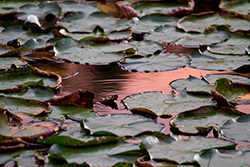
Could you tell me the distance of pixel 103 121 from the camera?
1.91 m

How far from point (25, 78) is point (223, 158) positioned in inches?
53.6

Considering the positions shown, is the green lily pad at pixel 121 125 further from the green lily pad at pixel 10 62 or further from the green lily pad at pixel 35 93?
the green lily pad at pixel 10 62

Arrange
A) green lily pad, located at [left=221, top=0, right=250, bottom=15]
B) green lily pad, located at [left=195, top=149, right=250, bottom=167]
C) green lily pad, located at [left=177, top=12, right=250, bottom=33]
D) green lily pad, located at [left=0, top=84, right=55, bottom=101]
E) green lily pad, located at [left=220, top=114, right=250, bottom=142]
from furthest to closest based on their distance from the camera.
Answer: green lily pad, located at [left=221, top=0, right=250, bottom=15], green lily pad, located at [left=177, top=12, right=250, bottom=33], green lily pad, located at [left=0, top=84, right=55, bottom=101], green lily pad, located at [left=220, top=114, right=250, bottom=142], green lily pad, located at [left=195, top=149, right=250, bottom=167]

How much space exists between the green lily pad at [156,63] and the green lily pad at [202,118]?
0.73 m

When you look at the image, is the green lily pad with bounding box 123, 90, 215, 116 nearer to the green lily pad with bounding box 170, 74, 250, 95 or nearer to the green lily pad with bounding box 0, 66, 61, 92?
the green lily pad with bounding box 170, 74, 250, 95

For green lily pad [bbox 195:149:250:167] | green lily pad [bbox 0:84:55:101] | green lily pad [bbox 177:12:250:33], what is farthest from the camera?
green lily pad [bbox 177:12:250:33]

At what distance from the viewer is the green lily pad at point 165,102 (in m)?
2.08

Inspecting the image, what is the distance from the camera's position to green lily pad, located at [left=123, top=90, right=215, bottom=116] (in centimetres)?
208

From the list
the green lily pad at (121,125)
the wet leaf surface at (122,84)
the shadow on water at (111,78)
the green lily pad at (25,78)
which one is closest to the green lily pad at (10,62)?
the wet leaf surface at (122,84)

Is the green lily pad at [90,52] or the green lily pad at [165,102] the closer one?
the green lily pad at [165,102]

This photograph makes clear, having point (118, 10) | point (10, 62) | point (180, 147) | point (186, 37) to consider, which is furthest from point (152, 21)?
point (180, 147)

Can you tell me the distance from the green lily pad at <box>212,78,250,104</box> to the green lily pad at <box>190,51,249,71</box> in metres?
0.38

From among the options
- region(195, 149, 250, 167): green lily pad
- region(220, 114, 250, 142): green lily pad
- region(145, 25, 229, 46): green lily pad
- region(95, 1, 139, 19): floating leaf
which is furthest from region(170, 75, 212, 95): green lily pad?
region(95, 1, 139, 19): floating leaf

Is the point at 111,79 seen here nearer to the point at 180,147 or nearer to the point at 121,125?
the point at 121,125
